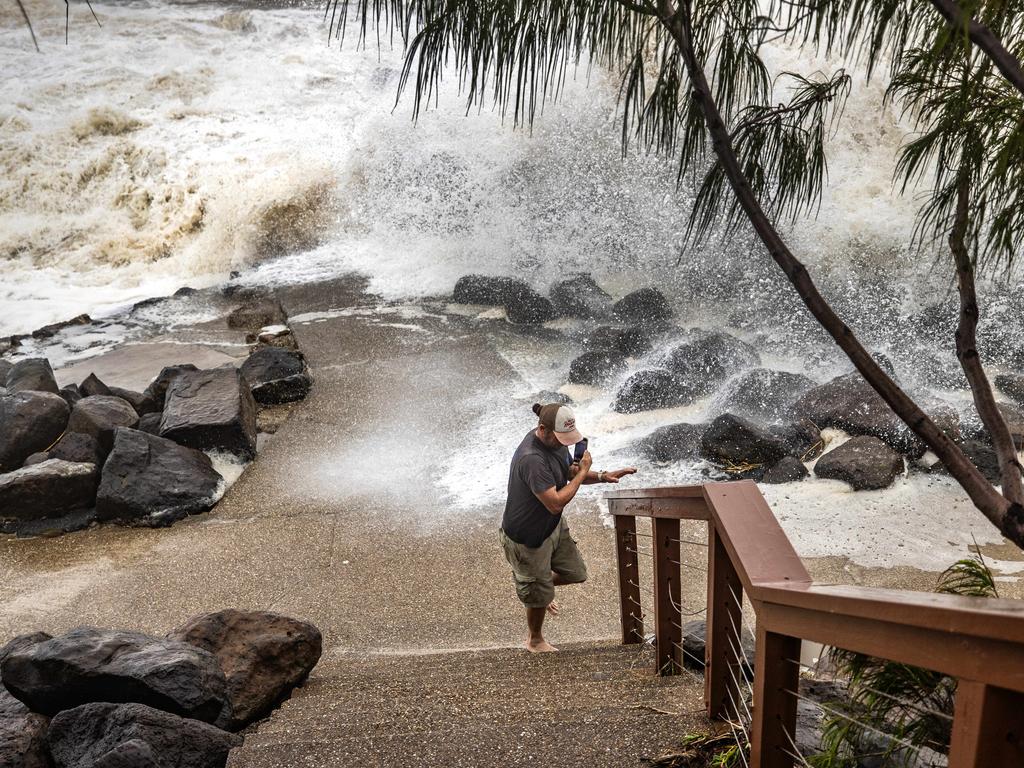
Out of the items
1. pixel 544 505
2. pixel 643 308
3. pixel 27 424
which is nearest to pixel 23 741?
pixel 544 505

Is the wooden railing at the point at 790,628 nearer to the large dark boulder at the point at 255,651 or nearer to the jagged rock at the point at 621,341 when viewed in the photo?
the large dark boulder at the point at 255,651

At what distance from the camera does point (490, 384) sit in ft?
31.6

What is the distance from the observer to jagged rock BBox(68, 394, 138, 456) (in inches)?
318

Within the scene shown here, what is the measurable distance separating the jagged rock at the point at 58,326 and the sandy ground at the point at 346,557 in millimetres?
4940

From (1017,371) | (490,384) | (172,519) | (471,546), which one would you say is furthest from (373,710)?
(1017,371)

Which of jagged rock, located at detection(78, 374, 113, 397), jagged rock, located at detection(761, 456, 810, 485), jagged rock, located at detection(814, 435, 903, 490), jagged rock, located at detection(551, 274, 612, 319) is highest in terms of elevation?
jagged rock, located at detection(78, 374, 113, 397)

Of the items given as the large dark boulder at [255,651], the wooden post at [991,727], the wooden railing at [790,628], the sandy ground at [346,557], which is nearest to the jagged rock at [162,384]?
the sandy ground at [346,557]

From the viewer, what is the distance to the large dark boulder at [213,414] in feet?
26.6

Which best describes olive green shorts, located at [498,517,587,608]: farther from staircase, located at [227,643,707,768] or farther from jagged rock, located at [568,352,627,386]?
jagged rock, located at [568,352,627,386]

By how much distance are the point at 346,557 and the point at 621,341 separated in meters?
4.69

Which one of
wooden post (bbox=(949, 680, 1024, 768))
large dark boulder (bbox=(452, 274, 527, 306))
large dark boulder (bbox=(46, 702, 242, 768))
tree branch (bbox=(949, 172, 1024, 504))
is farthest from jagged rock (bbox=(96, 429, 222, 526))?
wooden post (bbox=(949, 680, 1024, 768))

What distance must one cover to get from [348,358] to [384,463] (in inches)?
102

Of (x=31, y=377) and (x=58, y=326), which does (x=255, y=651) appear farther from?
(x=58, y=326)

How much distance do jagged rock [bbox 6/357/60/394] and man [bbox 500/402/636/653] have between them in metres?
6.14
